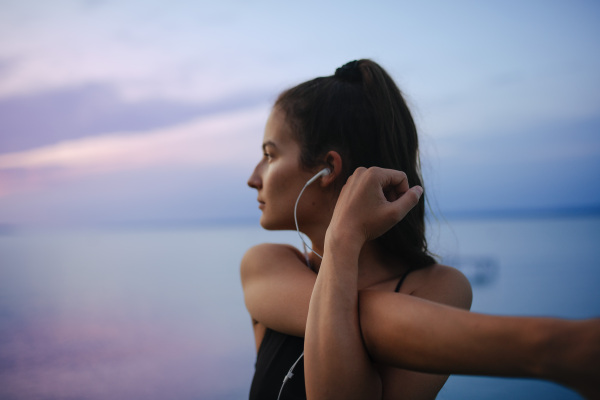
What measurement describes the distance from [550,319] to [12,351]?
13.1 feet

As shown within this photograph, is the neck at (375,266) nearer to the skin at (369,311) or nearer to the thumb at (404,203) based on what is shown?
the skin at (369,311)

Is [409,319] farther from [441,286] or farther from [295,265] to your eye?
[295,265]

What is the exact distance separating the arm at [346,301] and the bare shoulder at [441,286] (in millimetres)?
295

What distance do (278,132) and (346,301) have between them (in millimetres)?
660

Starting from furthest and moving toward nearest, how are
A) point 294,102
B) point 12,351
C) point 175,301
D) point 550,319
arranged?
1. point 175,301
2. point 12,351
3. point 294,102
4. point 550,319

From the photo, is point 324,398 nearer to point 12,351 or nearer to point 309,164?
point 309,164

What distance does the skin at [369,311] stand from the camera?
72 centimetres

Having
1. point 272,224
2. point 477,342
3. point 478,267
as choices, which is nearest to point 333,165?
point 272,224

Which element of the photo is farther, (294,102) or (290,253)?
(290,253)

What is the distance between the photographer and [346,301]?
1.03m

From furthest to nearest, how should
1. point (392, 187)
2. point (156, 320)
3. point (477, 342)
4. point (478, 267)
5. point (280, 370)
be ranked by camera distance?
point (478, 267)
point (156, 320)
point (280, 370)
point (392, 187)
point (477, 342)

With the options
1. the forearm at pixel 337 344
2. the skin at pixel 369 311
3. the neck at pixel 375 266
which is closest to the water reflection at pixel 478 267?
the neck at pixel 375 266

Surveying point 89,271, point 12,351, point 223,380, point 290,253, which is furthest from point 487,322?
point 89,271

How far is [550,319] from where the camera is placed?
0.70 meters
